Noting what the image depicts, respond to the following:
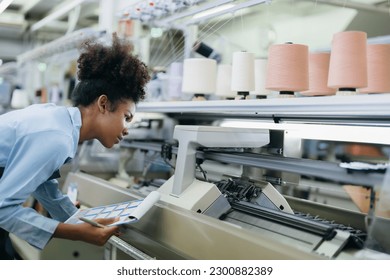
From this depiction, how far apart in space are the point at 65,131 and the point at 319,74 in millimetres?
1032

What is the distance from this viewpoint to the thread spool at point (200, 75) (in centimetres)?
210

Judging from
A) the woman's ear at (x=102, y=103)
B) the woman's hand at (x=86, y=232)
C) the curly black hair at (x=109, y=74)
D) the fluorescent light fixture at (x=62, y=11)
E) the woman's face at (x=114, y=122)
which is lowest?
the woman's hand at (x=86, y=232)

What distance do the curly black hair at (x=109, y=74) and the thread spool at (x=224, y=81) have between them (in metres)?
0.71

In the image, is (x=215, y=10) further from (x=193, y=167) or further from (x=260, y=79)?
(x=193, y=167)

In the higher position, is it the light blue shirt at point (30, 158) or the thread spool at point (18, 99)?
the thread spool at point (18, 99)

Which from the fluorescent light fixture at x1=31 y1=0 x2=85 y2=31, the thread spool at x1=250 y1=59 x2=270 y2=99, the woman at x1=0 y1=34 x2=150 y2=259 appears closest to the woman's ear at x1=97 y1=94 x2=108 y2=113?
the woman at x1=0 y1=34 x2=150 y2=259

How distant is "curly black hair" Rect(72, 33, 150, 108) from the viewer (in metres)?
1.50

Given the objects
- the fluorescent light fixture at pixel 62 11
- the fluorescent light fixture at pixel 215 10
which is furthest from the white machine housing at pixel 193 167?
the fluorescent light fixture at pixel 62 11

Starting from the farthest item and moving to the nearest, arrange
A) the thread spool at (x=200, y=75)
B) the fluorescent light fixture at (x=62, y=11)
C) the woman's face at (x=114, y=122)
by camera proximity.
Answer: the fluorescent light fixture at (x=62, y=11) → the thread spool at (x=200, y=75) → the woman's face at (x=114, y=122)

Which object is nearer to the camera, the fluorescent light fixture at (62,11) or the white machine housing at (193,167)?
the white machine housing at (193,167)

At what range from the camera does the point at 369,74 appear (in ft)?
5.02

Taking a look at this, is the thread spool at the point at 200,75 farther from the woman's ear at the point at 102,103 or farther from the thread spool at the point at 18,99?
the thread spool at the point at 18,99

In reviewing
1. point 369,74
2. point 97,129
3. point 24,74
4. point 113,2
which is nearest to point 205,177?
point 97,129
